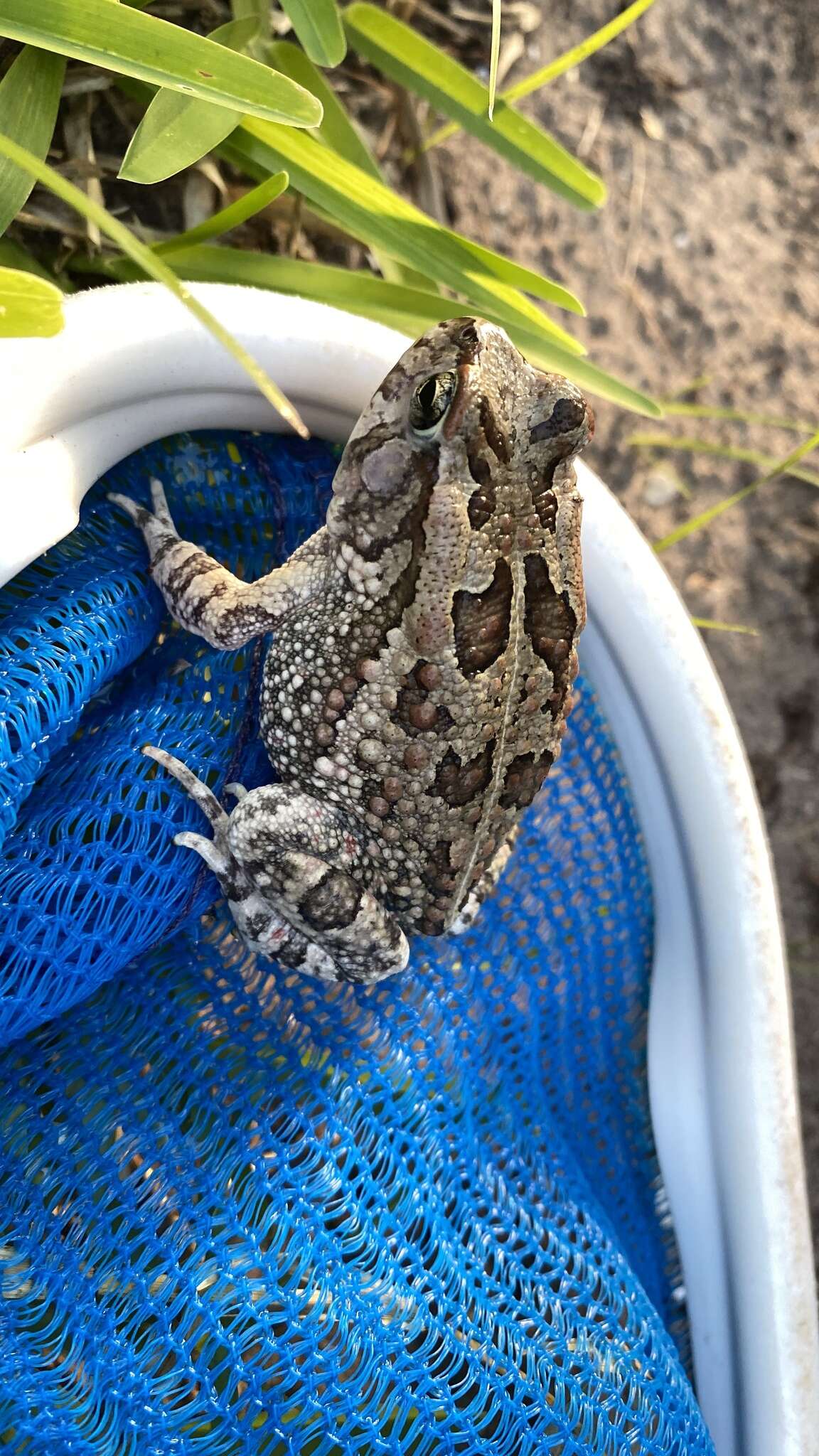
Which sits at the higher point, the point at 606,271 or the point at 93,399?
the point at 606,271

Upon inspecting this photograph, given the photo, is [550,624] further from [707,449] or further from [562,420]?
[707,449]

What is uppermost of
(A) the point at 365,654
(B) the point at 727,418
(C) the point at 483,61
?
(C) the point at 483,61

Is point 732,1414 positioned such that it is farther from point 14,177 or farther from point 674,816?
point 14,177

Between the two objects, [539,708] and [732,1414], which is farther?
[732,1414]

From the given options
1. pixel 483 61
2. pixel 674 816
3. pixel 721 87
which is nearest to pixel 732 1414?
pixel 674 816

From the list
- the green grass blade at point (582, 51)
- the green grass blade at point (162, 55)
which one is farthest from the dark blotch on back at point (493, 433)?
the green grass blade at point (582, 51)

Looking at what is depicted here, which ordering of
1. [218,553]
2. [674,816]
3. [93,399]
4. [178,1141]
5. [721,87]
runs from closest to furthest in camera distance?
[93,399]
[178,1141]
[218,553]
[674,816]
[721,87]

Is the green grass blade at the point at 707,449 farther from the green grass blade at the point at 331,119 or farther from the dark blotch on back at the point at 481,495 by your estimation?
the dark blotch on back at the point at 481,495
